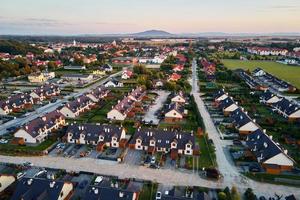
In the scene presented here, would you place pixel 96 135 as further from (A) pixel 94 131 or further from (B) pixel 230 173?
(B) pixel 230 173

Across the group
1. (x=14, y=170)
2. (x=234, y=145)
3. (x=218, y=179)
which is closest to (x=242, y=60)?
(x=234, y=145)

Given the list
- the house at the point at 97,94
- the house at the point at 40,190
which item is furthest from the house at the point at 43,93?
the house at the point at 40,190

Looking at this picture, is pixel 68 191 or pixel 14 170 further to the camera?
pixel 14 170

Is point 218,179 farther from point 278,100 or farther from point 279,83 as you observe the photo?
point 279,83

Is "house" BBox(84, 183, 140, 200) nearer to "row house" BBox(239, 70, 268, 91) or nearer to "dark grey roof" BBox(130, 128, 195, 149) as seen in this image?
"dark grey roof" BBox(130, 128, 195, 149)

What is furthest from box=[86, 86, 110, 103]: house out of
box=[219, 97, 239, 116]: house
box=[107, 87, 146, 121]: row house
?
box=[219, 97, 239, 116]: house

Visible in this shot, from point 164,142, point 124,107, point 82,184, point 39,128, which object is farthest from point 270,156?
point 39,128

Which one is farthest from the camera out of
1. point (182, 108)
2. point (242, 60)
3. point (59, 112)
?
point (242, 60)
